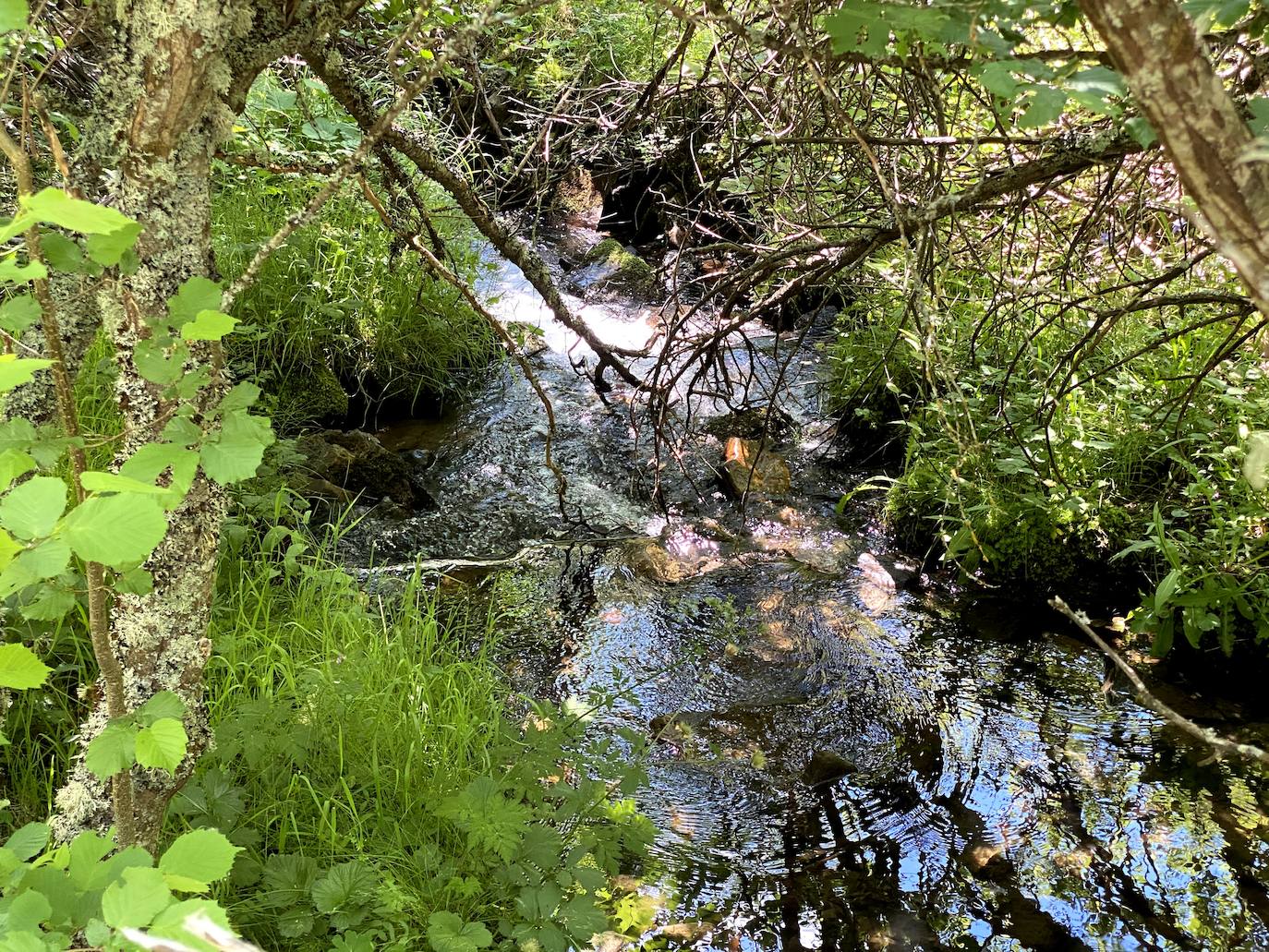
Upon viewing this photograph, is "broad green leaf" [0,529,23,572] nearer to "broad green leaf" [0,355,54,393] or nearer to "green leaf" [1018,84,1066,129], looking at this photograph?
"broad green leaf" [0,355,54,393]

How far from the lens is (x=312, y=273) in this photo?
522 centimetres

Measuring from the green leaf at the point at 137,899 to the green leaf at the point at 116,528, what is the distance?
324 millimetres

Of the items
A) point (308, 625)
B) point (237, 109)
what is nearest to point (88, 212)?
point (237, 109)

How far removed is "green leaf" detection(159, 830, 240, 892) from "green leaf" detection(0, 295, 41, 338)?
2.39 ft

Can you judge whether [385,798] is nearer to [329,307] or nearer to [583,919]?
[583,919]

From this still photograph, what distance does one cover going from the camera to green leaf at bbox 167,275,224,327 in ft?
3.92

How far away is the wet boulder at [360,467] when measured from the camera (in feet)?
15.1

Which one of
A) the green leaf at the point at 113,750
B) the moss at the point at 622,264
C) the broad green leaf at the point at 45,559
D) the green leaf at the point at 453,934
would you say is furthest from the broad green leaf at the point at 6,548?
the moss at the point at 622,264

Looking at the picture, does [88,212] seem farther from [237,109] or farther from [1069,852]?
[1069,852]

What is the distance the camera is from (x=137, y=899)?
0.90m

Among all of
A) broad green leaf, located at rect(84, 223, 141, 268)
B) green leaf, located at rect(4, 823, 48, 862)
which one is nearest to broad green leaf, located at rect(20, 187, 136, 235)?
broad green leaf, located at rect(84, 223, 141, 268)

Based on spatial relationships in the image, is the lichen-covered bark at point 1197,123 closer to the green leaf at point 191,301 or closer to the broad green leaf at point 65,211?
the broad green leaf at point 65,211

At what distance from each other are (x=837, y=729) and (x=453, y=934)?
6.20ft

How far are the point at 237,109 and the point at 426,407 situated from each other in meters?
4.22
